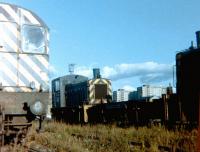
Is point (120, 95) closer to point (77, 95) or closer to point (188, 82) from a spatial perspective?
point (77, 95)

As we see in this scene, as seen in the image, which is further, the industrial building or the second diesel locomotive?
the industrial building

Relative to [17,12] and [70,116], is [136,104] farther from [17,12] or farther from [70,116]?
[17,12]

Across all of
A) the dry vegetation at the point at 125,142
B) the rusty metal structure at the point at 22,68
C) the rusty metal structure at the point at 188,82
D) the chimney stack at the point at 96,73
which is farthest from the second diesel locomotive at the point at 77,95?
the rusty metal structure at the point at 22,68

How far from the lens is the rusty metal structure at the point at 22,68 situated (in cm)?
788

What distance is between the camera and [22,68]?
8500 mm

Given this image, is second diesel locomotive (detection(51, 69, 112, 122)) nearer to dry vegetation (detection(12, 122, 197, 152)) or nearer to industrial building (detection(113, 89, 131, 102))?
industrial building (detection(113, 89, 131, 102))

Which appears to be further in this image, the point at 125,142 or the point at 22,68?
the point at 125,142

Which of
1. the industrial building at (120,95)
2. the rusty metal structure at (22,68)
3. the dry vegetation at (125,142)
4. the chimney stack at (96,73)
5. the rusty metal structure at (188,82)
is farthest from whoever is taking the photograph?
the industrial building at (120,95)

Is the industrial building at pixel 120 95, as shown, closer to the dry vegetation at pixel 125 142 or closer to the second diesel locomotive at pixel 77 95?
the second diesel locomotive at pixel 77 95

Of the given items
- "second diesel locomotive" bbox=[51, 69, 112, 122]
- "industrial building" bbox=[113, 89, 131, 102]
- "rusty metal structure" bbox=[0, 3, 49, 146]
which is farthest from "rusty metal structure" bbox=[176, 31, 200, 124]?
"industrial building" bbox=[113, 89, 131, 102]

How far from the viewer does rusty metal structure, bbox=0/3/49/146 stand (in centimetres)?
788

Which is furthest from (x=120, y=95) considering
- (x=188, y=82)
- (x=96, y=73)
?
(x=188, y=82)

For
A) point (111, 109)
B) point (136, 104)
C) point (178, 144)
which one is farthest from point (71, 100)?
point (178, 144)

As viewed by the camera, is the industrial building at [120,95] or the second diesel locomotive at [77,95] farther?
the industrial building at [120,95]
